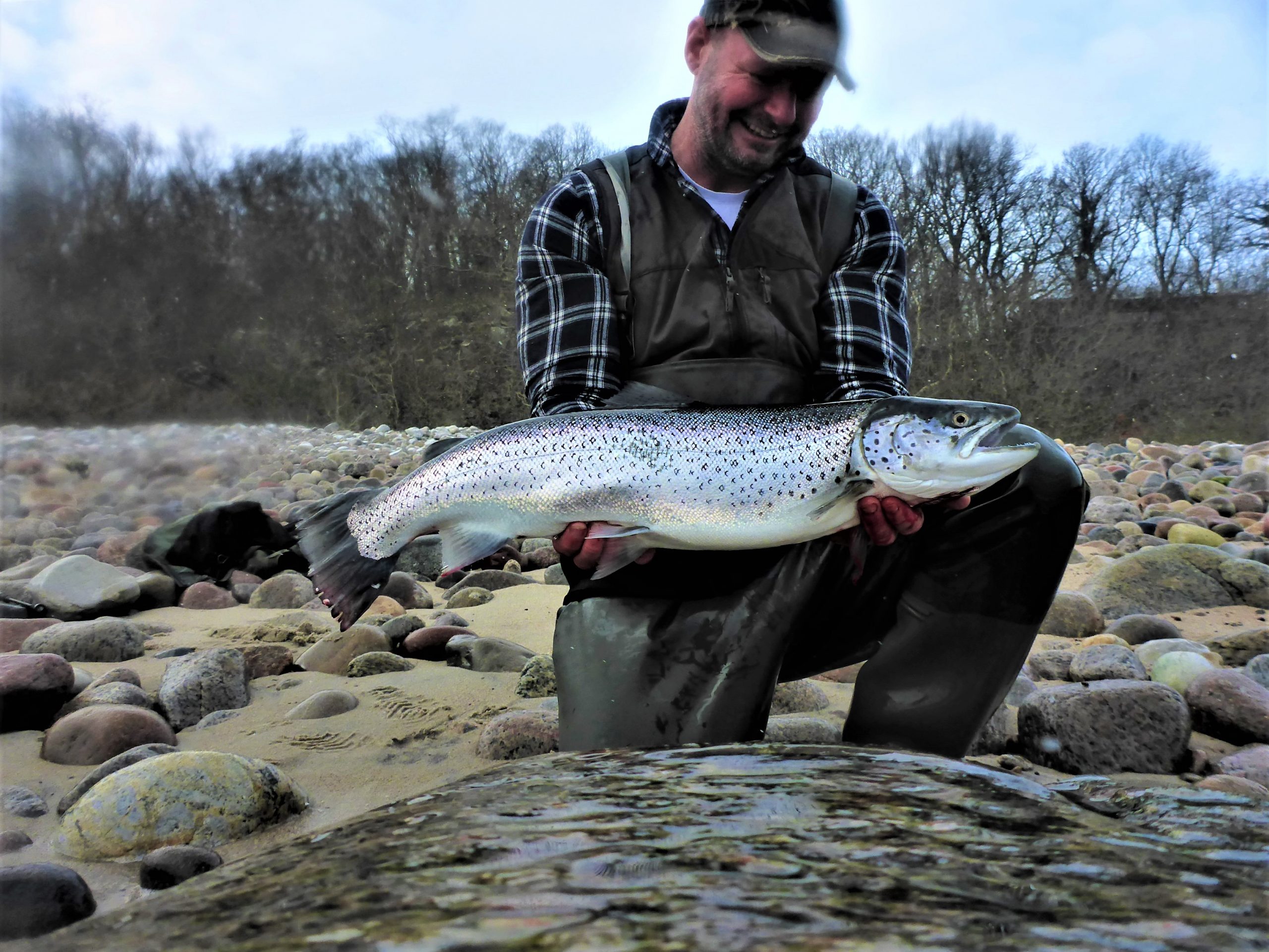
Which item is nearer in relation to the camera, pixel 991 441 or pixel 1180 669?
pixel 991 441

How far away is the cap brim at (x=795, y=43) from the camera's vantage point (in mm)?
2799

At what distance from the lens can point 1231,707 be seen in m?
2.90

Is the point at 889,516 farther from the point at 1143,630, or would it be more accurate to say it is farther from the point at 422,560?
the point at 422,560

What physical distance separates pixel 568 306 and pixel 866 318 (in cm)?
102

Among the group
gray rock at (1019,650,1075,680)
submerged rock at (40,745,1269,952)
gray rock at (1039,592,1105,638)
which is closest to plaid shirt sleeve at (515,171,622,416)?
submerged rock at (40,745,1269,952)

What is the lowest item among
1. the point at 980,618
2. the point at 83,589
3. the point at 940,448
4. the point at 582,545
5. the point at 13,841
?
the point at 13,841

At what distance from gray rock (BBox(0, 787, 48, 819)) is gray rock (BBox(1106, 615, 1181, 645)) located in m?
4.15

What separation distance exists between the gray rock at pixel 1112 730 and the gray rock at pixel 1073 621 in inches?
57.6

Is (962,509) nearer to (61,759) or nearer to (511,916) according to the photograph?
(511,916)

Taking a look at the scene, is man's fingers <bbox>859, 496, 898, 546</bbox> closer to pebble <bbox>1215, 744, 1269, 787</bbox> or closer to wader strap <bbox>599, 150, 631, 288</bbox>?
wader strap <bbox>599, 150, 631, 288</bbox>

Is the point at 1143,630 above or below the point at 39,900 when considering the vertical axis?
below

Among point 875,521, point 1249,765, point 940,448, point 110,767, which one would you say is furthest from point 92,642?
point 1249,765

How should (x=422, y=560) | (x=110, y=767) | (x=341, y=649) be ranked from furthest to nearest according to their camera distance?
(x=422, y=560) < (x=341, y=649) < (x=110, y=767)

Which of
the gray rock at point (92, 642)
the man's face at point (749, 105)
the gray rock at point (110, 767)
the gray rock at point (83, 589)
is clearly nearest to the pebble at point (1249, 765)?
the man's face at point (749, 105)
